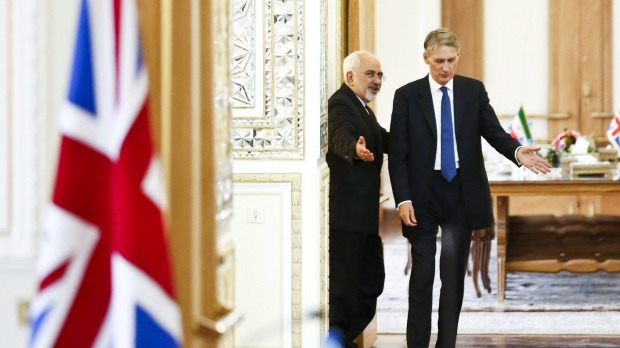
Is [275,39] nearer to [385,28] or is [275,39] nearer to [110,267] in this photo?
[110,267]

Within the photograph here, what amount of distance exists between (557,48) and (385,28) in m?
1.73

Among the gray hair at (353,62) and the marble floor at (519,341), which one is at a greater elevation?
the gray hair at (353,62)

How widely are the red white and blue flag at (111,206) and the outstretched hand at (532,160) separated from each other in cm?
362

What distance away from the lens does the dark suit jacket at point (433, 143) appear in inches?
228

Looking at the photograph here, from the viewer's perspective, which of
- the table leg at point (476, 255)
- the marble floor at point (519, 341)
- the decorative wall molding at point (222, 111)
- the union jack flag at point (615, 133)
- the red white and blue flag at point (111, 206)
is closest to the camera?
the red white and blue flag at point (111, 206)

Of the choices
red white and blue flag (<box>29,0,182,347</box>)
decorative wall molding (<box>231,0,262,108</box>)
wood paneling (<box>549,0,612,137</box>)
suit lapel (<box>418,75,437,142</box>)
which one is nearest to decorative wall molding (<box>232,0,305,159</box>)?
decorative wall molding (<box>231,0,262,108</box>)

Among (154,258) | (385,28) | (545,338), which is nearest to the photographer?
(154,258)

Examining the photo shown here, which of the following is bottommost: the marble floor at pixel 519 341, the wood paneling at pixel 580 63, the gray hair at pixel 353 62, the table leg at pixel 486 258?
the marble floor at pixel 519 341

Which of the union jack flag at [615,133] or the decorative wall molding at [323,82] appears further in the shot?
the union jack flag at [615,133]

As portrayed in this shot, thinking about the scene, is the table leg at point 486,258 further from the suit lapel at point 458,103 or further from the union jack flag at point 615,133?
the suit lapel at point 458,103

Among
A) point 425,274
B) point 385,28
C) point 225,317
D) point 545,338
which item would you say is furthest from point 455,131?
point 385,28

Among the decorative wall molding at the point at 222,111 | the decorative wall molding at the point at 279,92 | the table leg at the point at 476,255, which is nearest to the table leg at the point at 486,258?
the table leg at the point at 476,255

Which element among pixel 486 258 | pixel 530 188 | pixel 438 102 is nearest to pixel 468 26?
pixel 486 258

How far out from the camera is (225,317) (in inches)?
109
